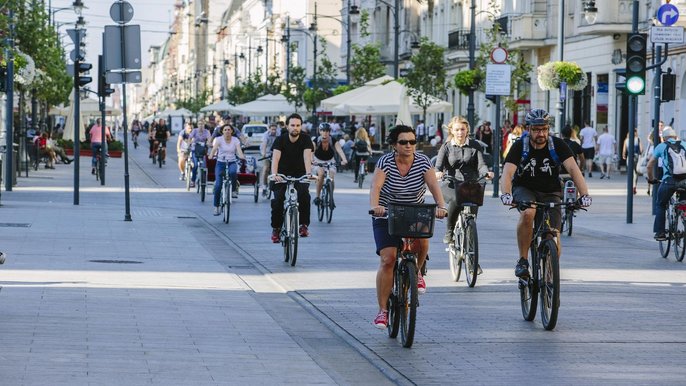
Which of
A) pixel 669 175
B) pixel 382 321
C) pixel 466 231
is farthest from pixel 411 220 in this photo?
pixel 669 175

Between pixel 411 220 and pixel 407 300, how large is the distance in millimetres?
543

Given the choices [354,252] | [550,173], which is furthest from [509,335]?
[354,252]

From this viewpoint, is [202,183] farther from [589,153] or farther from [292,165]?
[589,153]

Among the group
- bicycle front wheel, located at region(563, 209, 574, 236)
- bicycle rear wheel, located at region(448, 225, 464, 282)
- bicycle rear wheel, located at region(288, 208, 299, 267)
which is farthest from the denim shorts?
bicycle front wheel, located at region(563, 209, 574, 236)

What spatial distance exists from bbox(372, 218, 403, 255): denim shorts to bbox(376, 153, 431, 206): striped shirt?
27 centimetres

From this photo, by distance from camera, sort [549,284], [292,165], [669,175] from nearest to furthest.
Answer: [549,284]
[292,165]
[669,175]

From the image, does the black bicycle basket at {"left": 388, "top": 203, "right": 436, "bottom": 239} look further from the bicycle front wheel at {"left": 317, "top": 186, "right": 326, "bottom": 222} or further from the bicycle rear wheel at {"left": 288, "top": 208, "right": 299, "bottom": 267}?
the bicycle front wheel at {"left": 317, "top": 186, "right": 326, "bottom": 222}

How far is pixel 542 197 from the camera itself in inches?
477

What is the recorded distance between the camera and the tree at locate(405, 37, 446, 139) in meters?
50.1

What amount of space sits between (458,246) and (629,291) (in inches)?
69.0

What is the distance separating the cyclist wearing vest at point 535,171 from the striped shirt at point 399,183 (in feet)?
3.11

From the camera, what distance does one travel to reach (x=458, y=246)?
15125 mm

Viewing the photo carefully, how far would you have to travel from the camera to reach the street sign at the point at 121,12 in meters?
22.8

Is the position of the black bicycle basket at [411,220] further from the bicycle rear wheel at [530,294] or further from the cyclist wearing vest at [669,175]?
the cyclist wearing vest at [669,175]
